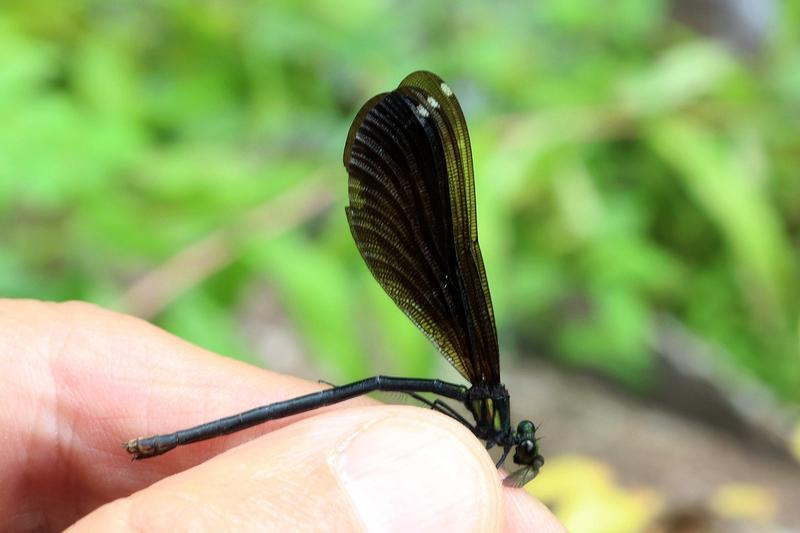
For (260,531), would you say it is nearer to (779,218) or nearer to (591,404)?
(591,404)

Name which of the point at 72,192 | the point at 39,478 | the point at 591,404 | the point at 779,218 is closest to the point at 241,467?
the point at 39,478

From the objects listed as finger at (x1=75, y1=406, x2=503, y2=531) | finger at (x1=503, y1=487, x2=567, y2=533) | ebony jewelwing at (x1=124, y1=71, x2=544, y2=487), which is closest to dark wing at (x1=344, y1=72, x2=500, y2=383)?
ebony jewelwing at (x1=124, y1=71, x2=544, y2=487)

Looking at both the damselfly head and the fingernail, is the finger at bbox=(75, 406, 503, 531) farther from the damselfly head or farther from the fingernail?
the damselfly head

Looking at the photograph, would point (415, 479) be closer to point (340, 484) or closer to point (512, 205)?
point (340, 484)

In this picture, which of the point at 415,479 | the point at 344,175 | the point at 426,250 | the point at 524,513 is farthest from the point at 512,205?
the point at 415,479

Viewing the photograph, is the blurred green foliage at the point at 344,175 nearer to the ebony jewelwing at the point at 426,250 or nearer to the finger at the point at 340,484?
the ebony jewelwing at the point at 426,250

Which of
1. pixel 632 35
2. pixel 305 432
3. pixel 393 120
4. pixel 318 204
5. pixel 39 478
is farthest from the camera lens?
pixel 632 35
